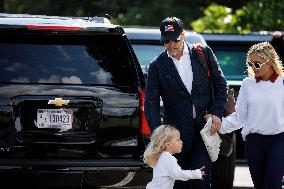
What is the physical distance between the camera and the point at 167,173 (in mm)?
7594

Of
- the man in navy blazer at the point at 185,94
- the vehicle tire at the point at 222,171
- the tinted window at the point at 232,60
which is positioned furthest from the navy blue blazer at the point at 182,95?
the tinted window at the point at 232,60

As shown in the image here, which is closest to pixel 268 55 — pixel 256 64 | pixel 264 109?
pixel 256 64

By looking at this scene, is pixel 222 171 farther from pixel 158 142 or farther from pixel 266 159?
pixel 158 142

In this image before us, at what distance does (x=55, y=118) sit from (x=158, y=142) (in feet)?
2.93

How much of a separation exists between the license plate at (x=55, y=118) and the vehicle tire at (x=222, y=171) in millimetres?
3249

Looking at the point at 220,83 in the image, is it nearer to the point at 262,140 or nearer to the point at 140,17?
the point at 262,140

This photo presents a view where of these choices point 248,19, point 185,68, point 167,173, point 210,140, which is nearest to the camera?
point 167,173

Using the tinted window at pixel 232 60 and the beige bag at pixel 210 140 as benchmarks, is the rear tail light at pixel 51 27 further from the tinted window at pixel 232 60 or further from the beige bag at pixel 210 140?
the tinted window at pixel 232 60

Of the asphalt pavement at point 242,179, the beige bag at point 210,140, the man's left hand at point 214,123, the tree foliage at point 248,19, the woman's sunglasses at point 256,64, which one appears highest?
the woman's sunglasses at point 256,64

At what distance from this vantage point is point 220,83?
809 centimetres

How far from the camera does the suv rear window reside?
8.04 meters

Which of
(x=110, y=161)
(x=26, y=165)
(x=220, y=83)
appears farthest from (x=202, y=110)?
(x=26, y=165)

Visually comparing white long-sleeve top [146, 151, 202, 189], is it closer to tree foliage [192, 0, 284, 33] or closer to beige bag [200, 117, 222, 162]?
beige bag [200, 117, 222, 162]

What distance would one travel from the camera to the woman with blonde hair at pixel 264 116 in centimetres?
822
